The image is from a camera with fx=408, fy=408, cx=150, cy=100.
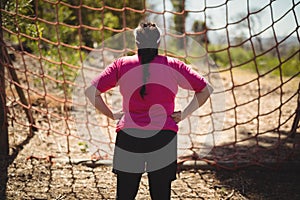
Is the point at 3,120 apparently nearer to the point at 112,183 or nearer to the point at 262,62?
the point at 112,183

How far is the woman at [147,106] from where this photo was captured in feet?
6.19

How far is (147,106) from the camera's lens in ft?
6.34

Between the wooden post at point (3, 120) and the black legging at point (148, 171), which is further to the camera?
the wooden post at point (3, 120)

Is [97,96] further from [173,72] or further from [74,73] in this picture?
[74,73]

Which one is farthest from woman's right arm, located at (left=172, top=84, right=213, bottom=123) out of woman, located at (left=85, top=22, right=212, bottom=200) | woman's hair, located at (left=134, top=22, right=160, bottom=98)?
woman's hair, located at (left=134, top=22, right=160, bottom=98)

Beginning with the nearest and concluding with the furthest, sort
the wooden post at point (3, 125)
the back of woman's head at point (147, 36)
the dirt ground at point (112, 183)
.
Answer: the back of woman's head at point (147, 36) < the dirt ground at point (112, 183) < the wooden post at point (3, 125)

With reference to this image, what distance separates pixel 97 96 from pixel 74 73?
106 inches

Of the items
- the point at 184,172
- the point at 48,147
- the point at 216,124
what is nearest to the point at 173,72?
the point at 184,172

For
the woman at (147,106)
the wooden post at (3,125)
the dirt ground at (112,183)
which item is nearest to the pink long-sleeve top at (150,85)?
the woman at (147,106)

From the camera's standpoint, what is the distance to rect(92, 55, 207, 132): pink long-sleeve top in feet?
6.21

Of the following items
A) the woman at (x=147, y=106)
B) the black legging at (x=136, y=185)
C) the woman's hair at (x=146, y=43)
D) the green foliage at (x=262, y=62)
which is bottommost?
the black legging at (x=136, y=185)

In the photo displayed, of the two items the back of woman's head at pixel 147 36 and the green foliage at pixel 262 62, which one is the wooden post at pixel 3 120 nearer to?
the back of woman's head at pixel 147 36

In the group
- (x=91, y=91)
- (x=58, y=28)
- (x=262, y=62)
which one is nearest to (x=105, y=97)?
(x=58, y=28)

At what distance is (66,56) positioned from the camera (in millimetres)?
4781
